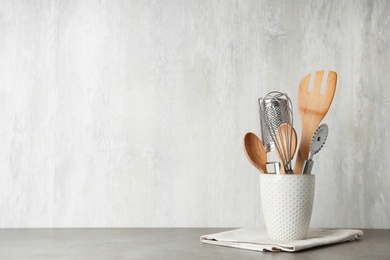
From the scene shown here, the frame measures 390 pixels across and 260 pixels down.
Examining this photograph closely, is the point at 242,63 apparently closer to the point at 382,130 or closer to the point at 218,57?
the point at 218,57

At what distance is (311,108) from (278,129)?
107 millimetres

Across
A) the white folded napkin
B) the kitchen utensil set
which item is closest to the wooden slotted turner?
the kitchen utensil set

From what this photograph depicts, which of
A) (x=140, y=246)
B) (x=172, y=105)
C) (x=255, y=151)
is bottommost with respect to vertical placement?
(x=140, y=246)

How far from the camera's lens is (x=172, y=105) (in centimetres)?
142

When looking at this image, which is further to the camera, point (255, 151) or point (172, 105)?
point (172, 105)

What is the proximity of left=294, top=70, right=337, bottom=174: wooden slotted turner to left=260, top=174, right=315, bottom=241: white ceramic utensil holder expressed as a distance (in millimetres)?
60

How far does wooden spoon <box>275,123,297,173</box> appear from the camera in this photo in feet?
3.66

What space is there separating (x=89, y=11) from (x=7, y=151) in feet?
1.50

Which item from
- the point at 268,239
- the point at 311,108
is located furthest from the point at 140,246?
the point at 311,108

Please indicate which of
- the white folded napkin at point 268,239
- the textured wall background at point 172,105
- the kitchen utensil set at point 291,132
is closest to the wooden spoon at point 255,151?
the kitchen utensil set at point 291,132

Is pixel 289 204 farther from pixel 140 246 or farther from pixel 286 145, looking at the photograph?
pixel 140 246

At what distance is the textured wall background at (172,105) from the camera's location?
4.58ft

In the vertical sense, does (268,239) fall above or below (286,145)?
below

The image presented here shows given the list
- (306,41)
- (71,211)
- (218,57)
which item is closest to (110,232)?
(71,211)
